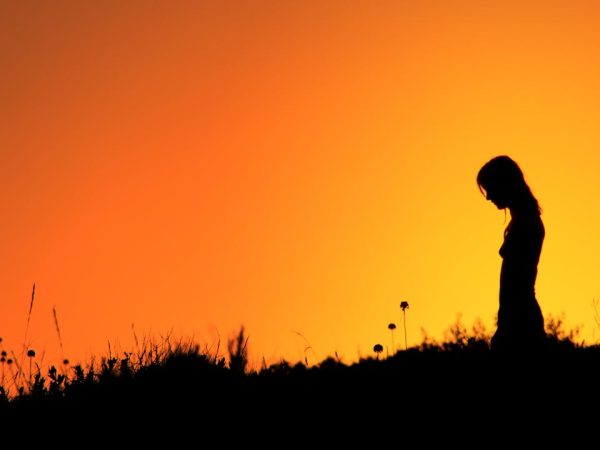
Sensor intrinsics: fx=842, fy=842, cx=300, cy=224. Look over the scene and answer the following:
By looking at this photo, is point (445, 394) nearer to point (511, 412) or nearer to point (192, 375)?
point (511, 412)

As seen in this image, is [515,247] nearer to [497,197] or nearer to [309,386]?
[497,197]

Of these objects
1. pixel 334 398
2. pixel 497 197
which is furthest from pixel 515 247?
pixel 334 398

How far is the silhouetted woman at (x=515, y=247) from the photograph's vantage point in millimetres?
6613

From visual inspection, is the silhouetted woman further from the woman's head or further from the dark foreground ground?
the dark foreground ground

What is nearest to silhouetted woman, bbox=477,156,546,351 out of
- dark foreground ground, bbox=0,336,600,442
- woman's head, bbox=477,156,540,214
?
woman's head, bbox=477,156,540,214

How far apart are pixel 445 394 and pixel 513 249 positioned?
1.33 m

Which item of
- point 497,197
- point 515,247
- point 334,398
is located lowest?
point 334,398

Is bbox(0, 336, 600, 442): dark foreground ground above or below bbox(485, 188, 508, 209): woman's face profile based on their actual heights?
below

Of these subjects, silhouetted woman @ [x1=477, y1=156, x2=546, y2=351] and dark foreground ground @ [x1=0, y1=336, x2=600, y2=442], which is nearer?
dark foreground ground @ [x1=0, y1=336, x2=600, y2=442]

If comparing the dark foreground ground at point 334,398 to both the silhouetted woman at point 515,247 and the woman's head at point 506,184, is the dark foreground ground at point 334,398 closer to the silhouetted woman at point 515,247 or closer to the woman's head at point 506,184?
the silhouetted woman at point 515,247

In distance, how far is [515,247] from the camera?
6703 mm

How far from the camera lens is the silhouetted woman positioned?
661 cm

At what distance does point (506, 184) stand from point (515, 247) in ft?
1.66

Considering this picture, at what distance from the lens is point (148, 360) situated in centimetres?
831
